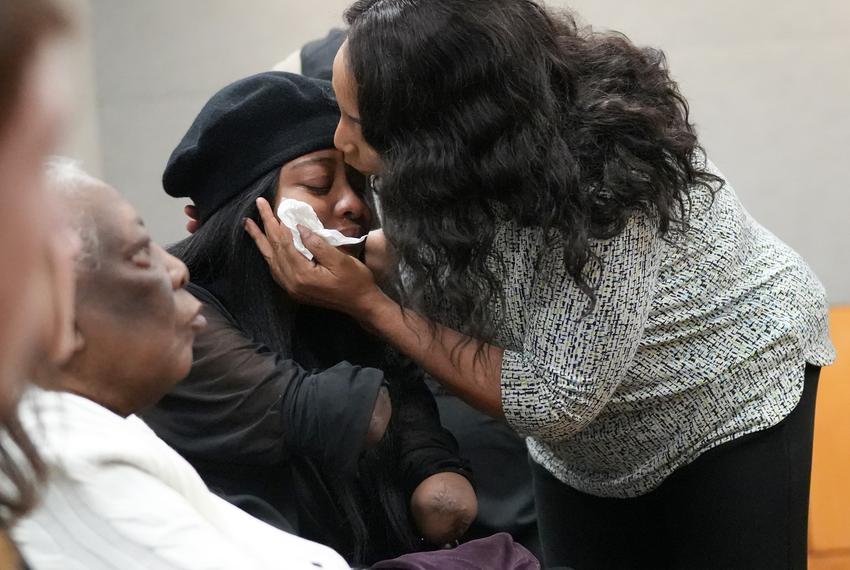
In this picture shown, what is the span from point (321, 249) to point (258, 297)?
152 millimetres

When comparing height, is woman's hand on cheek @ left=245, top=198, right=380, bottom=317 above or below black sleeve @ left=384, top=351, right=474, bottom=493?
above

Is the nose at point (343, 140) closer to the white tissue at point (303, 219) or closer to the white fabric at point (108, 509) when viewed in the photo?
the white tissue at point (303, 219)

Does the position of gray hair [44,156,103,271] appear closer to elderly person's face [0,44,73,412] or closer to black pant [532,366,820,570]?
elderly person's face [0,44,73,412]

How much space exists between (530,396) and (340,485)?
0.33 meters

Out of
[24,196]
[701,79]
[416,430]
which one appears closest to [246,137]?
[416,430]

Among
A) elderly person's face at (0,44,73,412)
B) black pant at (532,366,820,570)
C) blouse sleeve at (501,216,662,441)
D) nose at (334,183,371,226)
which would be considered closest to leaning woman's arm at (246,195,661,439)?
blouse sleeve at (501,216,662,441)

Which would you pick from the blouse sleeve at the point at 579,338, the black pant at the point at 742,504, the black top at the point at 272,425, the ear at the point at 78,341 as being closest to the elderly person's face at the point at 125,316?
the ear at the point at 78,341

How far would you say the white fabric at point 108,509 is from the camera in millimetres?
865

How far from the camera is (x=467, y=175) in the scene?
1.39 meters

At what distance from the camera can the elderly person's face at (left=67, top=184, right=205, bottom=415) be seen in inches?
38.1

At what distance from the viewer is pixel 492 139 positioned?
1.38 meters

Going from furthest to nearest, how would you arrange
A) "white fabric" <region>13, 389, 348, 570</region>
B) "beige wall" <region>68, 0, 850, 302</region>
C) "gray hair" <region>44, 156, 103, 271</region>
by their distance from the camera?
1. "beige wall" <region>68, 0, 850, 302</region>
2. "gray hair" <region>44, 156, 103, 271</region>
3. "white fabric" <region>13, 389, 348, 570</region>

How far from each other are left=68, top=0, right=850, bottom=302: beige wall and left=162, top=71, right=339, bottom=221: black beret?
1.68 m

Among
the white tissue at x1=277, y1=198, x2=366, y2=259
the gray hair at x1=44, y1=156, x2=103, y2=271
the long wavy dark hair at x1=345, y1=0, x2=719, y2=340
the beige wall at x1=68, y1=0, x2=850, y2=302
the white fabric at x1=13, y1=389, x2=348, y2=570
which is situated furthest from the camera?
the beige wall at x1=68, y1=0, x2=850, y2=302
